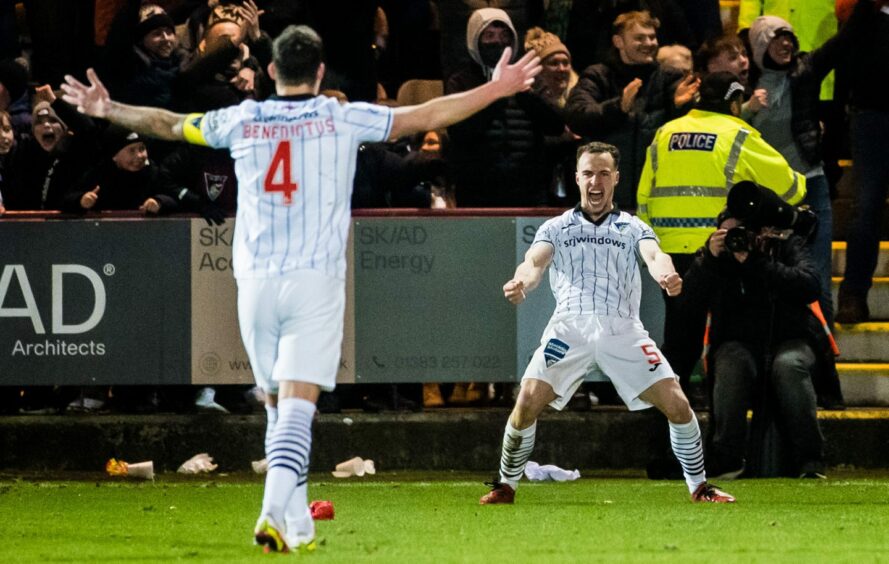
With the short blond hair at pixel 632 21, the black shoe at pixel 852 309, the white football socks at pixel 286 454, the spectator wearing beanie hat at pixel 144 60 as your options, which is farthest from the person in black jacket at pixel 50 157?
the white football socks at pixel 286 454

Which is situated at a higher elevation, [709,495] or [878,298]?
[878,298]

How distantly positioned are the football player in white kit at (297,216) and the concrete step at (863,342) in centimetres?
682

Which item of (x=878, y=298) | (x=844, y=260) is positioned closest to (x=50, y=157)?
(x=844, y=260)

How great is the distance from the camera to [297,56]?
787 cm

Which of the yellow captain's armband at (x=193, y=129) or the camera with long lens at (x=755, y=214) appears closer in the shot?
the yellow captain's armband at (x=193, y=129)

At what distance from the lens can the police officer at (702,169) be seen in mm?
12328

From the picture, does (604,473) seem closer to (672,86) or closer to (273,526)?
(672,86)

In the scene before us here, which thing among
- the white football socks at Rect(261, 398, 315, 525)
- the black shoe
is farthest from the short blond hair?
the white football socks at Rect(261, 398, 315, 525)

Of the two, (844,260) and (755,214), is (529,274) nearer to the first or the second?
(755,214)

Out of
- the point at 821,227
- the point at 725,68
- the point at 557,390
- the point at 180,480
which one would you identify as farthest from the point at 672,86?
the point at 180,480

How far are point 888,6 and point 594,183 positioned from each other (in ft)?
15.7

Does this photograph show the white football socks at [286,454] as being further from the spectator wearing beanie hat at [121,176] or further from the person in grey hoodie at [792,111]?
the person in grey hoodie at [792,111]

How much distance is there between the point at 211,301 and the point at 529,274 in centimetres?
346

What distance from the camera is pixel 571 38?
1534cm
